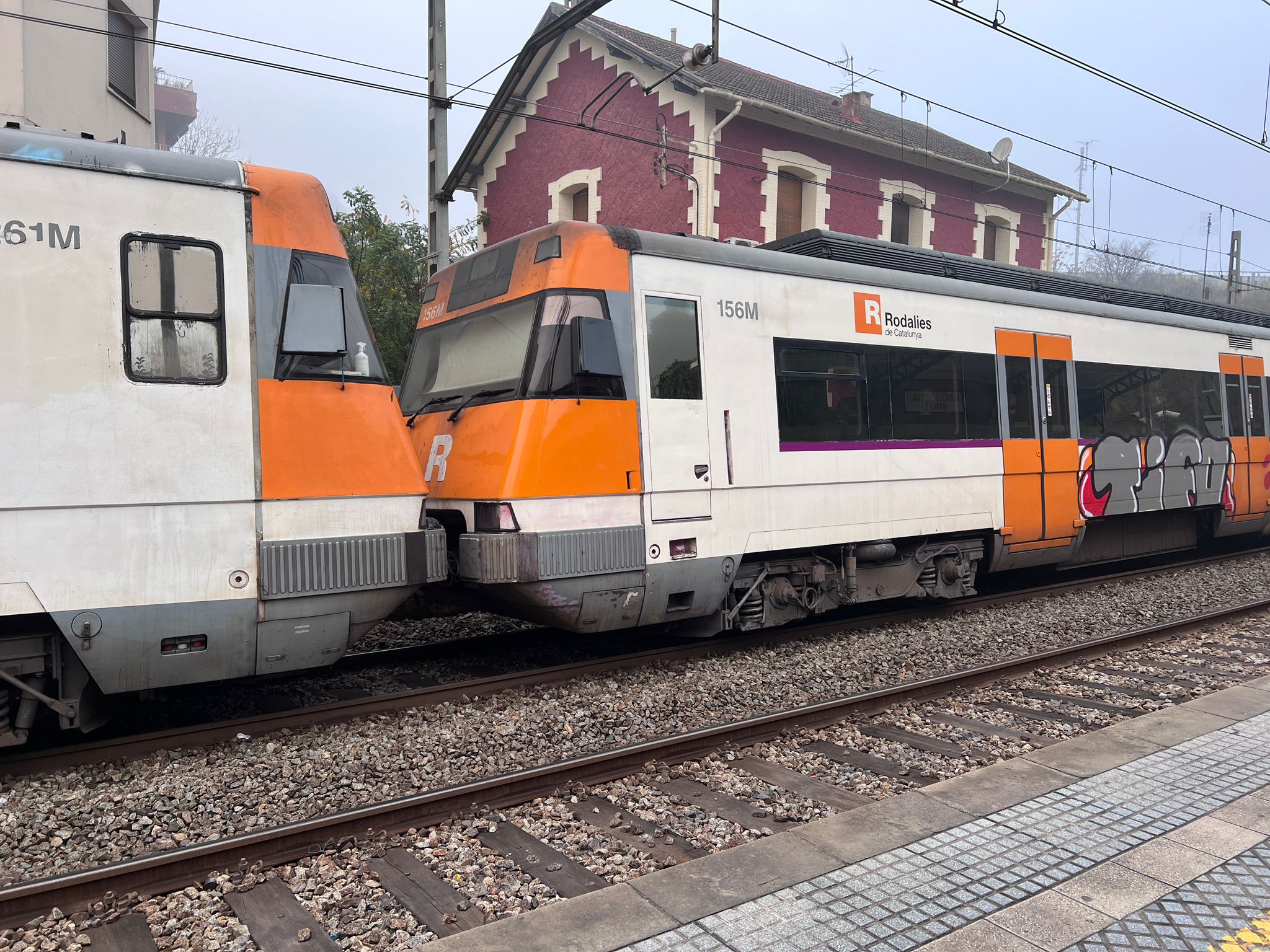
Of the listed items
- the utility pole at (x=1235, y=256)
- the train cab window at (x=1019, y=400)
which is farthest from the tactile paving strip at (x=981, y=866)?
the utility pole at (x=1235, y=256)

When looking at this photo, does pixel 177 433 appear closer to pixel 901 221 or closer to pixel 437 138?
pixel 437 138

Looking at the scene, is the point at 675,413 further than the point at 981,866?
Yes

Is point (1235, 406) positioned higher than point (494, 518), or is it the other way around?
point (1235, 406)

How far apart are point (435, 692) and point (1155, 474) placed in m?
9.83

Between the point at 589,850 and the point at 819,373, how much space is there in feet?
16.6

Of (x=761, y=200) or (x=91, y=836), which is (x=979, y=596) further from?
(x=761, y=200)

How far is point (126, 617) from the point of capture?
4.79m

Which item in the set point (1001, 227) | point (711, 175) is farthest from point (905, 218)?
point (711, 175)

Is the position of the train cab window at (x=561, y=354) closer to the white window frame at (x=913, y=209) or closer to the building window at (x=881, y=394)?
the building window at (x=881, y=394)

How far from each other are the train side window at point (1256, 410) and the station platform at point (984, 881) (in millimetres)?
10631

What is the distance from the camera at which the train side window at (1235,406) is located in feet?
42.8

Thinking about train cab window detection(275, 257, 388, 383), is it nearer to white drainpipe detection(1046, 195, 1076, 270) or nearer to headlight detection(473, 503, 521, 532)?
headlight detection(473, 503, 521, 532)

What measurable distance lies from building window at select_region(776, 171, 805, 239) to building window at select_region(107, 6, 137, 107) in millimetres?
11930

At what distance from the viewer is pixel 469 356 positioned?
24.4 feet
